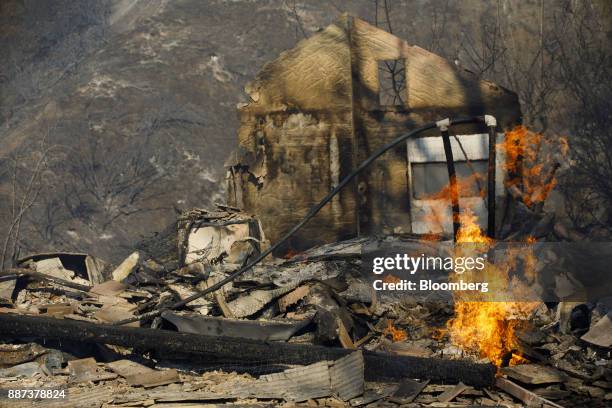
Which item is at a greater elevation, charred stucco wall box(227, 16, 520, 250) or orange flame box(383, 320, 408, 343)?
charred stucco wall box(227, 16, 520, 250)

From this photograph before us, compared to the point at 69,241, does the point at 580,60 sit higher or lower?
higher

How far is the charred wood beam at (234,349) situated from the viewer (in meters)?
9.27

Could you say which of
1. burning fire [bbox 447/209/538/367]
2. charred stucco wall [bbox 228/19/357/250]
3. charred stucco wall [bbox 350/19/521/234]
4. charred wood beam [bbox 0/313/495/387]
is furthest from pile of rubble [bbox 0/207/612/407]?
charred stucco wall [bbox 350/19/521/234]

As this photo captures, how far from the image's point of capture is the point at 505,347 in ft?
33.0

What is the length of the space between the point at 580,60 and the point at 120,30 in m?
24.1

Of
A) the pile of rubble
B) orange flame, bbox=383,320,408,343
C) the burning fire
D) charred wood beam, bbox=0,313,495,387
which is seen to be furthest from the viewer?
orange flame, bbox=383,320,408,343

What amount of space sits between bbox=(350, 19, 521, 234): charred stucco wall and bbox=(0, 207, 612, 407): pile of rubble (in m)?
3.65

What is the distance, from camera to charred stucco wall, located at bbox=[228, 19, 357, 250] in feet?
59.3

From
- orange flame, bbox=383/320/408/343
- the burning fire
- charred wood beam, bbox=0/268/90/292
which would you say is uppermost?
charred wood beam, bbox=0/268/90/292

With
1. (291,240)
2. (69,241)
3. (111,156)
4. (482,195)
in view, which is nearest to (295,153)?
(291,240)

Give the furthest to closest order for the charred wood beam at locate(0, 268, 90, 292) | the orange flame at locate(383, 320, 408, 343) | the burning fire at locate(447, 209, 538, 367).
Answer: the charred wood beam at locate(0, 268, 90, 292) < the orange flame at locate(383, 320, 408, 343) < the burning fire at locate(447, 209, 538, 367)

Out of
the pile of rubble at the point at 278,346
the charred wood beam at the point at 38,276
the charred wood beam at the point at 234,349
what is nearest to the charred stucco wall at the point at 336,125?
the pile of rubble at the point at 278,346

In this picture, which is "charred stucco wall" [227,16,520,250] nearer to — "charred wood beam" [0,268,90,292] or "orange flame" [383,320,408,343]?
"charred wood beam" [0,268,90,292]

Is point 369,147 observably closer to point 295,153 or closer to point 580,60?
point 295,153
